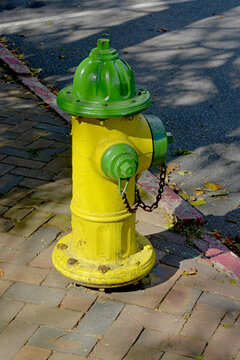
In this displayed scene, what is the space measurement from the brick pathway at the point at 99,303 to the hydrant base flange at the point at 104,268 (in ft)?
0.42

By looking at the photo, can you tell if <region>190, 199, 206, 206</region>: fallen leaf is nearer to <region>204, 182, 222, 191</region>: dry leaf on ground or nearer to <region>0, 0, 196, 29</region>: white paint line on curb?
<region>204, 182, 222, 191</region>: dry leaf on ground

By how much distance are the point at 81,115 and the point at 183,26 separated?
606 centimetres

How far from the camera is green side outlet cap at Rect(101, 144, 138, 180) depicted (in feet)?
9.43

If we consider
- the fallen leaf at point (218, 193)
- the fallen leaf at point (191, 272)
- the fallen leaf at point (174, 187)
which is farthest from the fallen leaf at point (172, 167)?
the fallen leaf at point (191, 272)

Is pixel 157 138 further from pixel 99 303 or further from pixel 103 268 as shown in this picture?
pixel 99 303

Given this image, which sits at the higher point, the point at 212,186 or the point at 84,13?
the point at 84,13

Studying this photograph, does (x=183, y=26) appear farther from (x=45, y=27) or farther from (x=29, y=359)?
(x=29, y=359)

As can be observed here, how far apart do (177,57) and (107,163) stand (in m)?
4.73

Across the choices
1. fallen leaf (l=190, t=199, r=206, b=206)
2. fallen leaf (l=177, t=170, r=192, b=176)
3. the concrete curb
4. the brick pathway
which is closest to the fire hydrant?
the brick pathway

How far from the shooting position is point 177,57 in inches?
289

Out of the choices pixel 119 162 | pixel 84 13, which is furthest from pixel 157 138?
pixel 84 13

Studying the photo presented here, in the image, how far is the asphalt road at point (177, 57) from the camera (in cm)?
497

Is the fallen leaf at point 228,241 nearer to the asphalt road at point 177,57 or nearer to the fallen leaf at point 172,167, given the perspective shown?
the asphalt road at point 177,57

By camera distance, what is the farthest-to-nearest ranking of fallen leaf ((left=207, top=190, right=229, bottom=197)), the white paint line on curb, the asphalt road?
the white paint line on curb, the asphalt road, fallen leaf ((left=207, top=190, right=229, bottom=197))
